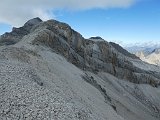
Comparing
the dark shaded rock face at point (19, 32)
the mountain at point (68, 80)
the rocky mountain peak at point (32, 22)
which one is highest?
the rocky mountain peak at point (32, 22)

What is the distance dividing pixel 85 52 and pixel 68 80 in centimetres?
3055

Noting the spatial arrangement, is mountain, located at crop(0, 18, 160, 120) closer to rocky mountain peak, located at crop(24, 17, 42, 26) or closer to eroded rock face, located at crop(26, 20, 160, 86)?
eroded rock face, located at crop(26, 20, 160, 86)

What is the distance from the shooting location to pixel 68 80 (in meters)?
43.3

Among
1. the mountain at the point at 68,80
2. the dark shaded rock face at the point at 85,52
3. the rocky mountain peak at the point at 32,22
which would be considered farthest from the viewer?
the rocky mountain peak at the point at 32,22

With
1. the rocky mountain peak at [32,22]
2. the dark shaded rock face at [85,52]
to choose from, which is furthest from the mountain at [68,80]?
the rocky mountain peak at [32,22]

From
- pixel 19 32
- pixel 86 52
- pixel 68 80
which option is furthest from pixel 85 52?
pixel 19 32

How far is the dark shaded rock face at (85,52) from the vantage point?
62.5m

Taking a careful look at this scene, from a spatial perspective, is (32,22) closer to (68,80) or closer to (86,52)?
(86,52)

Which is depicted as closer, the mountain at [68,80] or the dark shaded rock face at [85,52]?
the mountain at [68,80]

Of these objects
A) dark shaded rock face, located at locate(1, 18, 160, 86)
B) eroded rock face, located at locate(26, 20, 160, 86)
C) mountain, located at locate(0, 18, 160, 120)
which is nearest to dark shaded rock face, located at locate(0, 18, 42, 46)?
mountain, located at locate(0, 18, 160, 120)

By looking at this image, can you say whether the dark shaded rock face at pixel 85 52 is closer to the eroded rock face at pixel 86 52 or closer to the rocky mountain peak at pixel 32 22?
the eroded rock face at pixel 86 52

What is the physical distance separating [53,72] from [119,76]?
4081cm

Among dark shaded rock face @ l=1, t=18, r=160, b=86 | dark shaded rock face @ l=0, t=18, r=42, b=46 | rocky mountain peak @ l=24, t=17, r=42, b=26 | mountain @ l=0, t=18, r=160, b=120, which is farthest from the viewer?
rocky mountain peak @ l=24, t=17, r=42, b=26

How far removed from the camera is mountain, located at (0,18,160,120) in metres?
25.5
